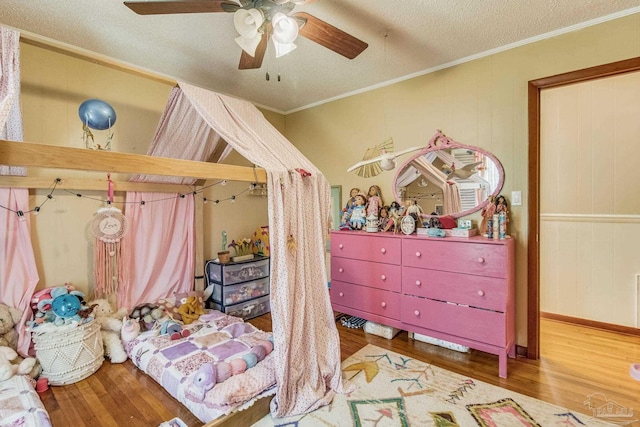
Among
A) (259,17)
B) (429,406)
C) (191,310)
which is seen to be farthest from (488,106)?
(191,310)

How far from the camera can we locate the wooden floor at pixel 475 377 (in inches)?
79.0

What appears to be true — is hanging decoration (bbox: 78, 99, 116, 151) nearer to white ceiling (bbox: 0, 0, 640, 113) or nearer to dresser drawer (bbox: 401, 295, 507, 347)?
white ceiling (bbox: 0, 0, 640, 113)

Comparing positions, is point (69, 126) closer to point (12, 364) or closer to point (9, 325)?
point (9, 325)

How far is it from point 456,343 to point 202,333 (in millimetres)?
2251

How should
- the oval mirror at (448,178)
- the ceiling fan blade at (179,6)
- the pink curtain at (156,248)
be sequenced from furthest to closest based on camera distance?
the pink curtain at (156,248)
the oval mirror at (448,178)
the ceiling fan blade at (179,6)

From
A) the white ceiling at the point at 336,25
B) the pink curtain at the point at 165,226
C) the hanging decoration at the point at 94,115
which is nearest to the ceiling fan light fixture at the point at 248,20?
the white ceiling at the point at 336,25

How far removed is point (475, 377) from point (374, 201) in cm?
192

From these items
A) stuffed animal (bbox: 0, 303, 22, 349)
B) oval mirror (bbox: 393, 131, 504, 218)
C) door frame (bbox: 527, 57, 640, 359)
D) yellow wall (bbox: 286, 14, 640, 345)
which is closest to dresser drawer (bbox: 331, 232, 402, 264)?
oval mirror (bbox: 393, 131, 504, 218)

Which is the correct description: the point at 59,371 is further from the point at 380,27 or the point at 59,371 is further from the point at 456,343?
the point at 380,27

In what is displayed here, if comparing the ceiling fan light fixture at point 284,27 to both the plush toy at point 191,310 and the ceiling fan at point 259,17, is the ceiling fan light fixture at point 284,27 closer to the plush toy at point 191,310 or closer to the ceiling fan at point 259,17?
the ceiling fan at point 259,17

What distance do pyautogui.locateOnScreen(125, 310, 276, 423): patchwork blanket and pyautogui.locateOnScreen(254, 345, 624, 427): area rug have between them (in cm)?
24

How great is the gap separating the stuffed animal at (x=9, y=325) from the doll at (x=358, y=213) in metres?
3.07

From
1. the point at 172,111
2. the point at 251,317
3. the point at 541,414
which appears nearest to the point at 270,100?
the point at 172,111

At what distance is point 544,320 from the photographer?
358 cm
